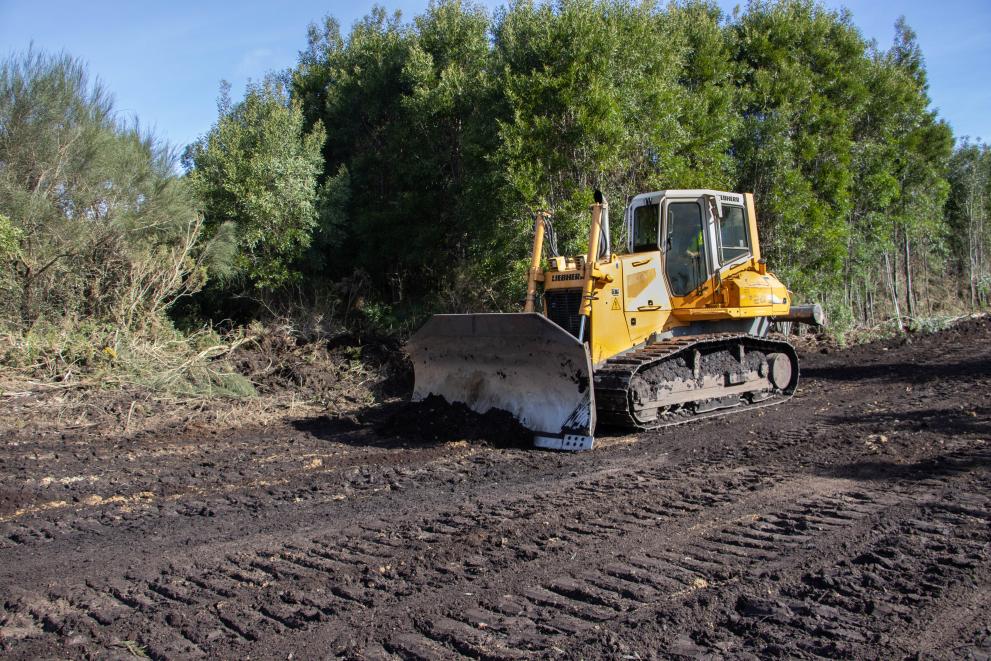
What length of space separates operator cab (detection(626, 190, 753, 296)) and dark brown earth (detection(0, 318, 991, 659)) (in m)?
2.08

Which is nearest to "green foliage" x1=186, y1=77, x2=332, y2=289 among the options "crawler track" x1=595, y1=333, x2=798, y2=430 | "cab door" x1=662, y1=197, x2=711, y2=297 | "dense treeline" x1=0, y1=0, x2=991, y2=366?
"dense treeline" x1=0, y1=0, x2=991, y2=366

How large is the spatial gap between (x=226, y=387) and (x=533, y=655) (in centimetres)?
913

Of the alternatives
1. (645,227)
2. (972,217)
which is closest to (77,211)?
(645,227)

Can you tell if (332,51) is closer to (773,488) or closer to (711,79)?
(711,79)

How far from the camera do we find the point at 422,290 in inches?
708

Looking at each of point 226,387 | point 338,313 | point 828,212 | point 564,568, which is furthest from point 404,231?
point 564,568

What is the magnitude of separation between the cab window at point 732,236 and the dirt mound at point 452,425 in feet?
11.8

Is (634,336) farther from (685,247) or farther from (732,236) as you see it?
(732,236)

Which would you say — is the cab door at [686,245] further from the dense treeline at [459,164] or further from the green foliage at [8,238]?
the green foliage at [8,238]

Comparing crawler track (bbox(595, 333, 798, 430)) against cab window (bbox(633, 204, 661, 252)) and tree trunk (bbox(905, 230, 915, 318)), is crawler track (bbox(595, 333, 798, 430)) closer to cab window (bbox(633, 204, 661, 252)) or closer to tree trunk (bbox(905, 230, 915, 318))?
cab window (bbox(633, 204, 661, 252))

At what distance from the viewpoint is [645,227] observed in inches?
382

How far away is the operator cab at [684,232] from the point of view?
9.49 metres

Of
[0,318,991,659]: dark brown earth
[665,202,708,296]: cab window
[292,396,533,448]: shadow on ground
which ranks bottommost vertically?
[0,318,991,659]: dark brown earth

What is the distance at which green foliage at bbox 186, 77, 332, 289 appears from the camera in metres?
14.7
